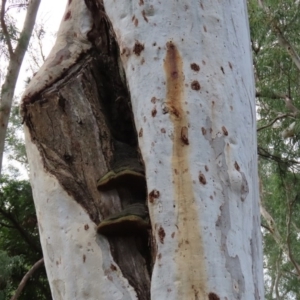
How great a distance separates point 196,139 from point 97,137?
0.30 metres

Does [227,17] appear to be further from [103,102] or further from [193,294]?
[193,294]

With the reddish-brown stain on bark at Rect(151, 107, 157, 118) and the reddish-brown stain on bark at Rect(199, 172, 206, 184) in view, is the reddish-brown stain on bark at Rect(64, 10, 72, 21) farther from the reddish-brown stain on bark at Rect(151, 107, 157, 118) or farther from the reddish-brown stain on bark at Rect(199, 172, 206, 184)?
the reddish-brown stain on bark at Rect(199, 172, 206, 184)

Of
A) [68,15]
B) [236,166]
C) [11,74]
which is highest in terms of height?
[11,74]

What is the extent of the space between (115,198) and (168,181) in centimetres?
21

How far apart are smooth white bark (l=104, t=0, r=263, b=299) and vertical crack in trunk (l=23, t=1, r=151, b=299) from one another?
0.12 metres

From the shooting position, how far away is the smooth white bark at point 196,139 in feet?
2.98

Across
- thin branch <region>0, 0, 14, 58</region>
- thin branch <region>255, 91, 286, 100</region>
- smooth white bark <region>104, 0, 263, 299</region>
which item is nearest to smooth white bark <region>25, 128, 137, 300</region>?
smooth white bark <region>104, 0, 263, 299</region>

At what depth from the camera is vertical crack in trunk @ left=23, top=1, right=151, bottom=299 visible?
1104mm

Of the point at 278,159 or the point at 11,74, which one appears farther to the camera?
the point at 278,159

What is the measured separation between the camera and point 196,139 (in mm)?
986

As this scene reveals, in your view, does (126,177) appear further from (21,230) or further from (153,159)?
(21,230)

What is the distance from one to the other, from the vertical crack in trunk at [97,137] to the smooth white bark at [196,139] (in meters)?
0.12

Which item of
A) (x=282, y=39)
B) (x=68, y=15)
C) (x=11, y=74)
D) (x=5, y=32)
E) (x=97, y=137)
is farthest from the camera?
(x=282, y=39)

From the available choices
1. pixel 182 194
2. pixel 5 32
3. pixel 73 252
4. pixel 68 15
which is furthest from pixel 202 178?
pixel 5 32
